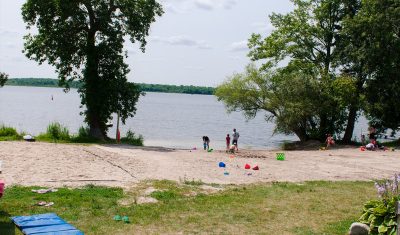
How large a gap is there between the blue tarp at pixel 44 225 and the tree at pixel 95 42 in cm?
1937

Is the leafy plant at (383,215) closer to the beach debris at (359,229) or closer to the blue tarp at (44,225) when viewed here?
the beach debris at (359,229)

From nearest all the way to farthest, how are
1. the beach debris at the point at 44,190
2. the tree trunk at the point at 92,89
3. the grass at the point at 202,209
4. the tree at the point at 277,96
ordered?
the grass at the point at 202,209 < the beach debris at the point at 44,190 < the tree trunk at the point at 92,89 < the tree at the point at 277,96

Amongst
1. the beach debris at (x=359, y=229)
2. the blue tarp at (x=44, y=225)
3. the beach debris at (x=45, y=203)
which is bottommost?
the beach debris at (x=45, y=203)

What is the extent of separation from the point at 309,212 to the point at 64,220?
619 cm

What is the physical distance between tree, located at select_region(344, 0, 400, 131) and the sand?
34.4ft

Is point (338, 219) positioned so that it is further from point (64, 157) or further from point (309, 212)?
point (64, 157)

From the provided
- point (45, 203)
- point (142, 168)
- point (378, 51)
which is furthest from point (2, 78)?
point (378, 51)

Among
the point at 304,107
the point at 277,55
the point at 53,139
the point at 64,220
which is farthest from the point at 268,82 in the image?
the point at 64,220

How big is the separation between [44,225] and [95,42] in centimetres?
2139

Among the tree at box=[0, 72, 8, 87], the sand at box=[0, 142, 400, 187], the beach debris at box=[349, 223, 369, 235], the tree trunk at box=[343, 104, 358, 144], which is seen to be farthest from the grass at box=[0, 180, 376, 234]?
the tree trunk at box=[343, 104, 358, 144]

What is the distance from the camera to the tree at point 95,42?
2812cm

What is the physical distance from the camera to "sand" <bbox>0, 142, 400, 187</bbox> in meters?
15.1

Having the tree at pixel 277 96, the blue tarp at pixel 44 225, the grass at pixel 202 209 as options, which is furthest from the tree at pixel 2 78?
the tree at pixel 277 96

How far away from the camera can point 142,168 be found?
1786 cm
